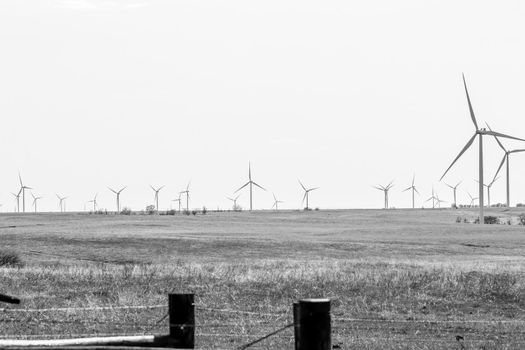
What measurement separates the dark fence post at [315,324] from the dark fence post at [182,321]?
5.59 ft

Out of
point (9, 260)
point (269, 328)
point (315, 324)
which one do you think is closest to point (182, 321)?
point (315, 324)

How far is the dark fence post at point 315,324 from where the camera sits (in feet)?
32.8

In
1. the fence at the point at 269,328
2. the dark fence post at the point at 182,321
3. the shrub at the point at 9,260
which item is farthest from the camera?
the shrub at the point at 9,260

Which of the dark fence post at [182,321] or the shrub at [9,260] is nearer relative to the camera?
the dark fence post at [182,321]

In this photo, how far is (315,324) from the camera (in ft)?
32.9

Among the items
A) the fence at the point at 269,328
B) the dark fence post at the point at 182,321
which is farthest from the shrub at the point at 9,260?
the dark fence post at the point at 182,321

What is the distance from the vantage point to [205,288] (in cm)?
2670

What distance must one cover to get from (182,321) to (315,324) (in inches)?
79.0

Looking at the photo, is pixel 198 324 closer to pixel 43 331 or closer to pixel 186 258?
pixel 43 331

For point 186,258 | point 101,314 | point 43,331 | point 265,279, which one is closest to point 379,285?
point 265,279

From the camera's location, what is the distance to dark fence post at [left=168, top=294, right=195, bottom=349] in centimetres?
1137

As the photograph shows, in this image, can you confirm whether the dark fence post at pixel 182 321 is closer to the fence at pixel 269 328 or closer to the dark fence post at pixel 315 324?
the dark fence post at pixel 315 324

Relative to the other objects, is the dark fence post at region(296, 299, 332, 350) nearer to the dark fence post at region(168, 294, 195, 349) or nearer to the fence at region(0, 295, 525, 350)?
the dark fence post at region(168, 294, 195, 349)

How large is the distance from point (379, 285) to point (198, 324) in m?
7.45
